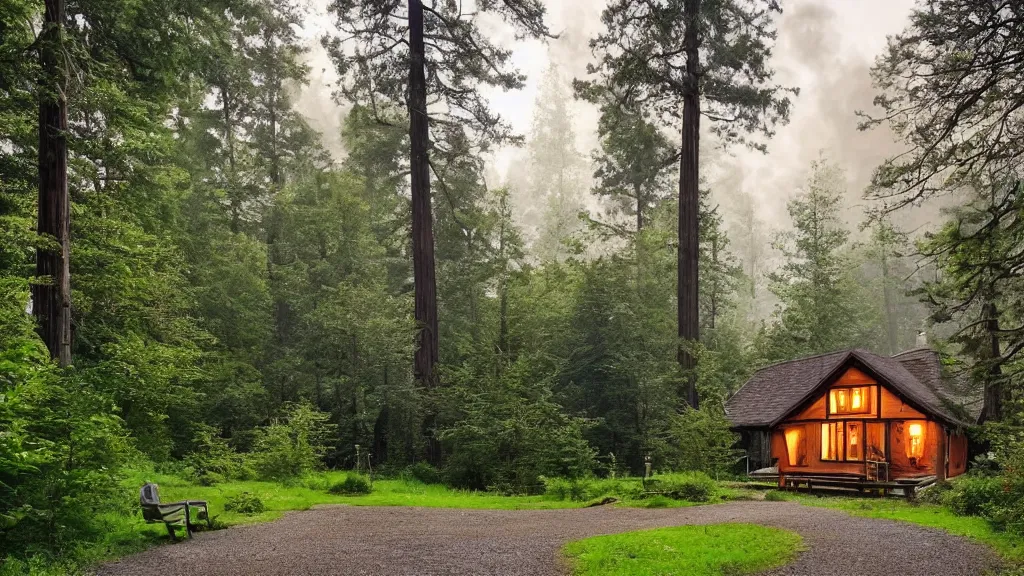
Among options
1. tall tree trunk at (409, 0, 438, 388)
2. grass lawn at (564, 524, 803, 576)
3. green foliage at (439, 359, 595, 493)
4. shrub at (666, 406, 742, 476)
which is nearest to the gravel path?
grass lawn at (564, 524, 803, 576)

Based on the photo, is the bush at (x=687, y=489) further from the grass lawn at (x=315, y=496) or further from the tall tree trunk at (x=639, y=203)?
the tall tree trunk at (x=639, y=203)

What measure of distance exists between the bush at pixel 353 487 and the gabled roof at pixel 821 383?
14689 millimetres

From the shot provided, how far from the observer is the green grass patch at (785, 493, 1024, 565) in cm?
979

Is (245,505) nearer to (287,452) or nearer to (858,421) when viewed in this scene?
(287,452)

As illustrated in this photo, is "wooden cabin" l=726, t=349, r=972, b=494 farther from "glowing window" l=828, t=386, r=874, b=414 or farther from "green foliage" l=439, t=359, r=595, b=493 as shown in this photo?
"green foliage" l=439, t=359, r=595, b=493

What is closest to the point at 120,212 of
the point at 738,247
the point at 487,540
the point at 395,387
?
the point at 395,387

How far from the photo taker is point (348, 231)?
27.5 meters

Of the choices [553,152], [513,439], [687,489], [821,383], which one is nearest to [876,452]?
[821,383]

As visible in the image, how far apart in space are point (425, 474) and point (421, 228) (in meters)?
8.00

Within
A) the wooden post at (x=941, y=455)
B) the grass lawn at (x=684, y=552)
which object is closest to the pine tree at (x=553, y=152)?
the wooden post at (x=941, y=455)

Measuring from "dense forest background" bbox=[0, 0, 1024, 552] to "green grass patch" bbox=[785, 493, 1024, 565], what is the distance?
224 cm

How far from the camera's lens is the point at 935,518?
12953 millimetres

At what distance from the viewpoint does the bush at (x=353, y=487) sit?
16.1 meters

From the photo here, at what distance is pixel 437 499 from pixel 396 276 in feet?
61.6
